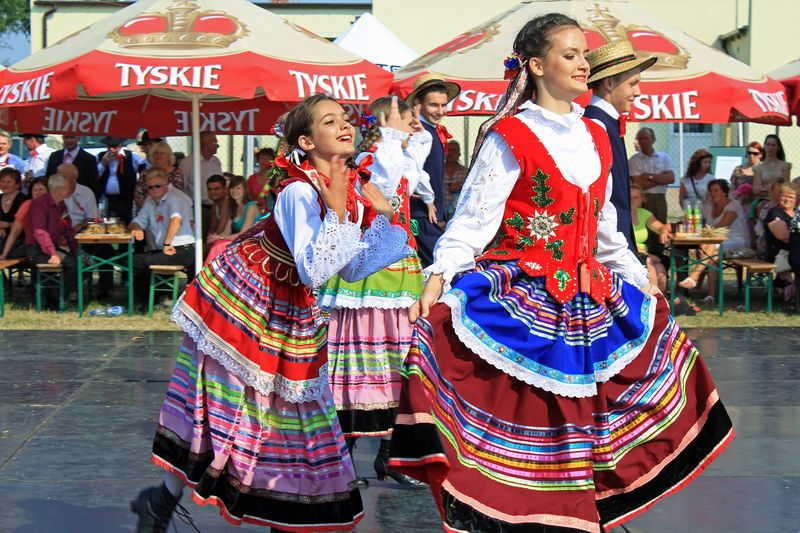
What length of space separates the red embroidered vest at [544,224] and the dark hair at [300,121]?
62 centimetres

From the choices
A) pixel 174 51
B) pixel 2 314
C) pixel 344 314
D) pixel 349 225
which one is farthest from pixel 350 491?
pixel 2 314

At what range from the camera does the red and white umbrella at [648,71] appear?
8.97m

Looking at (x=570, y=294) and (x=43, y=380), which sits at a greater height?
(x=570, y=294)

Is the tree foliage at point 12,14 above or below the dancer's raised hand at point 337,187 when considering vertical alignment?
above

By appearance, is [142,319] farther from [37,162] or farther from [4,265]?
[37,162]

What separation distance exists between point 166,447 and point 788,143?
18.5 metres

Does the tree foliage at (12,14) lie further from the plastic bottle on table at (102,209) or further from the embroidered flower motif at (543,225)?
the embroidered flower motif at (543,225)

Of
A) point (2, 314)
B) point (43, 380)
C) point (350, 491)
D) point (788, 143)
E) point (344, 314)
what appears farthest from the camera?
point (788, 143)

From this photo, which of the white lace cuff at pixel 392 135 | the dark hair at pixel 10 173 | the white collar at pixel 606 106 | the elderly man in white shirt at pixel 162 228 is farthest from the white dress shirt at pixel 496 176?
the dark hair at pixel 10 173

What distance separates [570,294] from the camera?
3.54m

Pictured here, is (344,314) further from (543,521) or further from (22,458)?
(543,521)

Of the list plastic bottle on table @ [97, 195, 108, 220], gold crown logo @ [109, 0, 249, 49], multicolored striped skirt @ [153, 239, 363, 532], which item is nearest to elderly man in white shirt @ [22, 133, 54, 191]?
plastic bottle on table @ [97, 195, 108, 220]

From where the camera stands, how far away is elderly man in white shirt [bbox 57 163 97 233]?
428 inches

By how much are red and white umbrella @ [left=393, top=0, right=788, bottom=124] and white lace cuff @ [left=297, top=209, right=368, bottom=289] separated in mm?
5425
